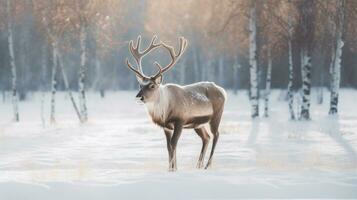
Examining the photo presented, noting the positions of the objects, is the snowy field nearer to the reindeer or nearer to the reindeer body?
the reindeer

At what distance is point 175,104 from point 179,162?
297 cm

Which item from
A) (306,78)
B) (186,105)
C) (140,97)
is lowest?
(306,78)

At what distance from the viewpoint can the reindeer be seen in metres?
8.82

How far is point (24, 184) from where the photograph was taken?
7.69 m

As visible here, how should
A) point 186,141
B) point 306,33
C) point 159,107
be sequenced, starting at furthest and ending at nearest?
point 306,33 < point 186,141 < point 159,107

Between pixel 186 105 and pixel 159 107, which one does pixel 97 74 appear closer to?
pixel 186 105

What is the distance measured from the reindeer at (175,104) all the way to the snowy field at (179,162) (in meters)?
0.70

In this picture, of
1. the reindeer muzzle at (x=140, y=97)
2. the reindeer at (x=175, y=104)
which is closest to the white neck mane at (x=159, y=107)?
the reindeer at (x=175, y=104)

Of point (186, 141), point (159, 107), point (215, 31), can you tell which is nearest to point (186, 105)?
point (159, 107)

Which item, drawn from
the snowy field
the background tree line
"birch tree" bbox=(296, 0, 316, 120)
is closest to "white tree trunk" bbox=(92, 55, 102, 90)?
the background tree line

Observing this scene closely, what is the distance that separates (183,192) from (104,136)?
10087 mm

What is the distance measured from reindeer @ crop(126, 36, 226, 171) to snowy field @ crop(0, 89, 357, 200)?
0.70 meters

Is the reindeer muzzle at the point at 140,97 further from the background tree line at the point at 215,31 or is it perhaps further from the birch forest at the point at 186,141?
the background tree line at the point at 215,31

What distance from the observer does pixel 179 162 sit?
1184 cm
